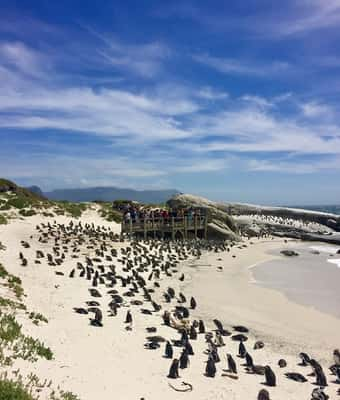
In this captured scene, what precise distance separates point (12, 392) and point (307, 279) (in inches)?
757

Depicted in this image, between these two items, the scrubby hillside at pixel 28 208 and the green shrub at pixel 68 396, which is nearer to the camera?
the green shrub at pixel 68 396

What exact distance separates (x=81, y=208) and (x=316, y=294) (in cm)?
3076

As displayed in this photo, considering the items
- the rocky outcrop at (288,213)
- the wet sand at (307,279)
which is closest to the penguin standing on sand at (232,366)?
the wet sand at (307,279)

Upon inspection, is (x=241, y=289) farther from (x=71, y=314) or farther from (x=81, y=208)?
(x=81, y=208)

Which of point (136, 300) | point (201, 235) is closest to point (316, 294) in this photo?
point (136, 300)

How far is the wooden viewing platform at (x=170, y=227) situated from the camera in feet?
112

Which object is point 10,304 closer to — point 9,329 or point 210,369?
point 9,329

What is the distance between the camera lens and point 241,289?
19.1m

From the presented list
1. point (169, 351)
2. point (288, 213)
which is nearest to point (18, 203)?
point (169, 351)

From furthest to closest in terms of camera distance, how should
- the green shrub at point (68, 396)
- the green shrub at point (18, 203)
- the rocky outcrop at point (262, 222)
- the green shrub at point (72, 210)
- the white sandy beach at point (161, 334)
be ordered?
1. the rocky outcrop at point (262, 222)
2. the green shrub at point (72, 210)
3. the green shrub at point (18, 203)
4. the white sandy beach at point (161, 334)
5. the green shrub at point (68, 396)

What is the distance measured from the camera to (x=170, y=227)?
120ft

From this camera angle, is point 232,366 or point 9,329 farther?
point 232,366

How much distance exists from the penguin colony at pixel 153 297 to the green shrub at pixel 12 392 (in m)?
3.71

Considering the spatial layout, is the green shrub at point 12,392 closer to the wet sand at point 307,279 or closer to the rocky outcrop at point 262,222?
the wet sand at point 307,279
